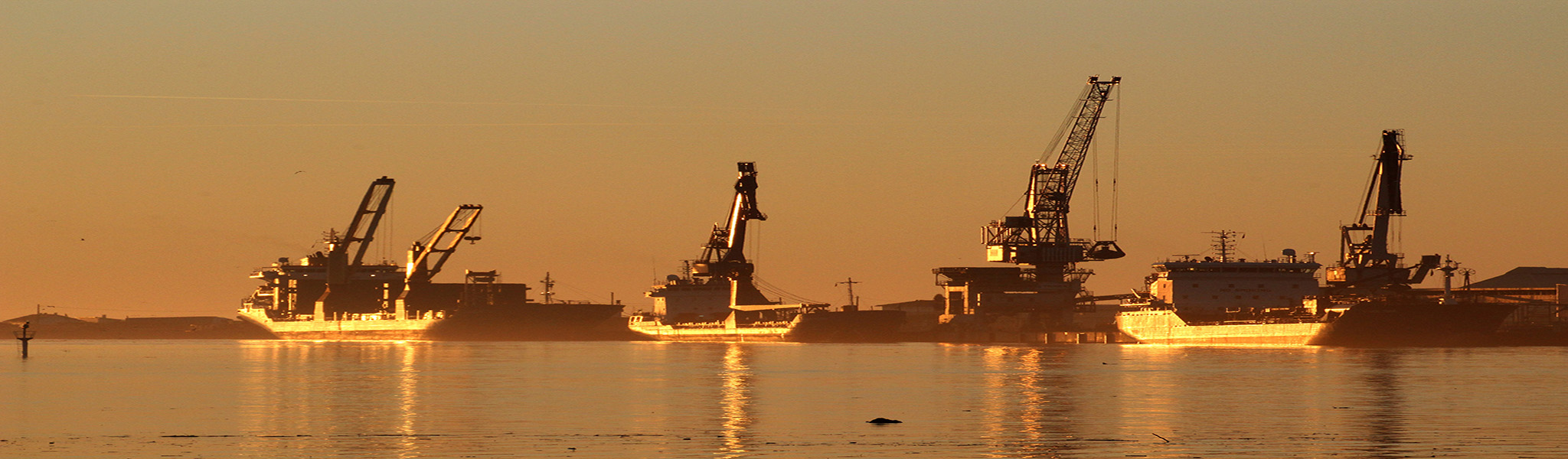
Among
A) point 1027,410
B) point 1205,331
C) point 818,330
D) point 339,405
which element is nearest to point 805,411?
point 1027,410

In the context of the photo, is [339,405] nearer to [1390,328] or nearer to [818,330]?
[1390,328]

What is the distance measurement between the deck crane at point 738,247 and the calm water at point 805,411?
324 feet

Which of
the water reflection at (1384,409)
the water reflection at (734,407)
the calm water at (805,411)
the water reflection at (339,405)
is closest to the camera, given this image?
the water reflection at (1384,409)

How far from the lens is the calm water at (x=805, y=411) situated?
37469 millimetres

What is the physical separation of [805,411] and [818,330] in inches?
5298

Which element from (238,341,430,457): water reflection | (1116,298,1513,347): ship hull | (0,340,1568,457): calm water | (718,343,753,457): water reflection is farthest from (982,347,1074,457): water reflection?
(1116,298,1513,347): ship hull

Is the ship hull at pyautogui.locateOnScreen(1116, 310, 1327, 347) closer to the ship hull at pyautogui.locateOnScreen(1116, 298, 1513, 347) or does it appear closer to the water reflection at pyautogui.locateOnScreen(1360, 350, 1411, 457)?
the ship hull at pyautogui.locateOnScreen(1116, 298, 1513, 347)

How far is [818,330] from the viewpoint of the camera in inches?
7254

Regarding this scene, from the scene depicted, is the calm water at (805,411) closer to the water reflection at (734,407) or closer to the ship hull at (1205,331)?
the water reflection at (734,407)

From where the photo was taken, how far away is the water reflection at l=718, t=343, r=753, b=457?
124 ft

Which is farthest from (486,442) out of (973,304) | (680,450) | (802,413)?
(973,304)

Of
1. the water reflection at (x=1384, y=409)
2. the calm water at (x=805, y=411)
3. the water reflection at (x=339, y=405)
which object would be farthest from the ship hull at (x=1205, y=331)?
the water reflection at (x=339, y=405)

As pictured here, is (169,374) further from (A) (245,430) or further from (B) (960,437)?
(B) (960,437)

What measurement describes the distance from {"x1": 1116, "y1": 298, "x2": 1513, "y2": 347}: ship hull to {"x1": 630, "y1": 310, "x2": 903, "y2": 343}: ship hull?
59152 millimetres
